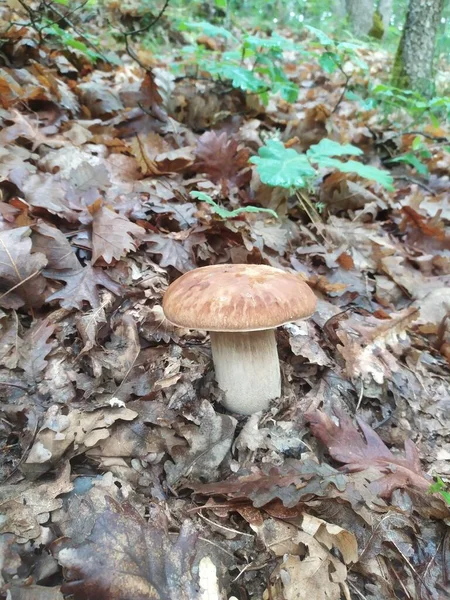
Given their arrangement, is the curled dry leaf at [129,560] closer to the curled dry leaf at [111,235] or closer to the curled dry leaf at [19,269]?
the curled dry leaf at [19,269]

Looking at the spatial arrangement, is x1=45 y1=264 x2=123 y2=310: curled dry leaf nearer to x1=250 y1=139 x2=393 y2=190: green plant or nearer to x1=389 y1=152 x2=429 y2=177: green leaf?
x1=250 y1=139 x2=393 y2=190: green plant

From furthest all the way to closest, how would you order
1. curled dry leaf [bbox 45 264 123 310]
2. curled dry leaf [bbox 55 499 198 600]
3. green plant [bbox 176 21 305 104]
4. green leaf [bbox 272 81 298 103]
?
green leaf [bbox 272 81 298 103]
green plant [bbox 176 21 305 104]
curled dry leaf [bbox 45 264 123 310]
curled dry leaf [bbox 55 499 198 600]

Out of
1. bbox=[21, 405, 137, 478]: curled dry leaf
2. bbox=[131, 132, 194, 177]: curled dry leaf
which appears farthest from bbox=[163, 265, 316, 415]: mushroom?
bbox=[131, 132, 194, 177]: curled dry leaf

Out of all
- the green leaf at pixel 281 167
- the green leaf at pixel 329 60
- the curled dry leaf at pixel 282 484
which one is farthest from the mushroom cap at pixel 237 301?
the green leaf at pixel 329 60

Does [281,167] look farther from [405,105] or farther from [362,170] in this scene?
[405,105]

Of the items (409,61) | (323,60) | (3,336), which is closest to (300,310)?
(3,336)

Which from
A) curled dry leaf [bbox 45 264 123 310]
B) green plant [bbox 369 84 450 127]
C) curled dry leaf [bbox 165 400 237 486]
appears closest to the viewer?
curled dry leaf [bbox 165 400 237 486]

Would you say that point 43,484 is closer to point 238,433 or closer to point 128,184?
point 238,433
